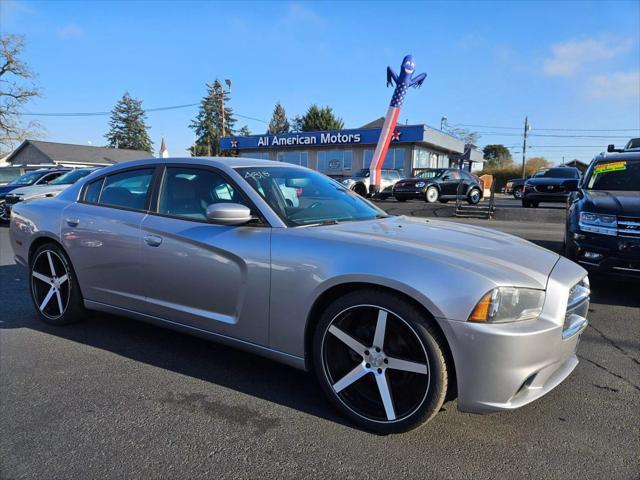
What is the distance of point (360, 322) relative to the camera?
247cm

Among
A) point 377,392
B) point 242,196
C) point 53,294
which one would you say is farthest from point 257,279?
→ point 53,294

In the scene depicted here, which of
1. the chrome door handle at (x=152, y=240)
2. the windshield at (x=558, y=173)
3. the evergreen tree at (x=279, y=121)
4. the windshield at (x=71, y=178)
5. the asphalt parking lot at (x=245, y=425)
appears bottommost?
the asphalt parking lot at (x=245, y=425)

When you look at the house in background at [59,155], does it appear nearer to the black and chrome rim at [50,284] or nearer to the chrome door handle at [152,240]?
the black and chrome rim at [50,284]

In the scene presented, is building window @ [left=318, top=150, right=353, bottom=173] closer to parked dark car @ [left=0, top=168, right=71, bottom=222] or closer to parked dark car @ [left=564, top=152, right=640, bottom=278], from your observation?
parked dark car @ [left=0, top=168, right=71, bottom=222]

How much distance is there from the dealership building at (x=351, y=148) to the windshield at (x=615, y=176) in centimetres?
2315

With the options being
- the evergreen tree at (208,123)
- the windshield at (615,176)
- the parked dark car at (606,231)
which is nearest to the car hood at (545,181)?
the windshield at (615,176)

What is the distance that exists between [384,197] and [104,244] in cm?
1933

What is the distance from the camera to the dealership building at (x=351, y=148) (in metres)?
30.8

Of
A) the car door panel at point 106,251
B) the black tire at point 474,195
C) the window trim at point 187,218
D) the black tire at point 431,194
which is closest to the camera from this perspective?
the window trim at point 187,218

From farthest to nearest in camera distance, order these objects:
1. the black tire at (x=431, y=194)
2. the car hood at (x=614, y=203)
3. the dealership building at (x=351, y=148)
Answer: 1. the dealership building at (x=351, y=148)
2. the black tire at (x=431, y=194)
3. the car hood at (x=614, y=203)

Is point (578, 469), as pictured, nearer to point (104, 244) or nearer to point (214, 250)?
point (214, 250)

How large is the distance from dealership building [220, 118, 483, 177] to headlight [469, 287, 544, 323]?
91.2 ft

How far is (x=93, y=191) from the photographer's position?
3947 mm

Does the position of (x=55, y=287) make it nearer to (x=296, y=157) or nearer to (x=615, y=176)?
(x=615, y=176)
